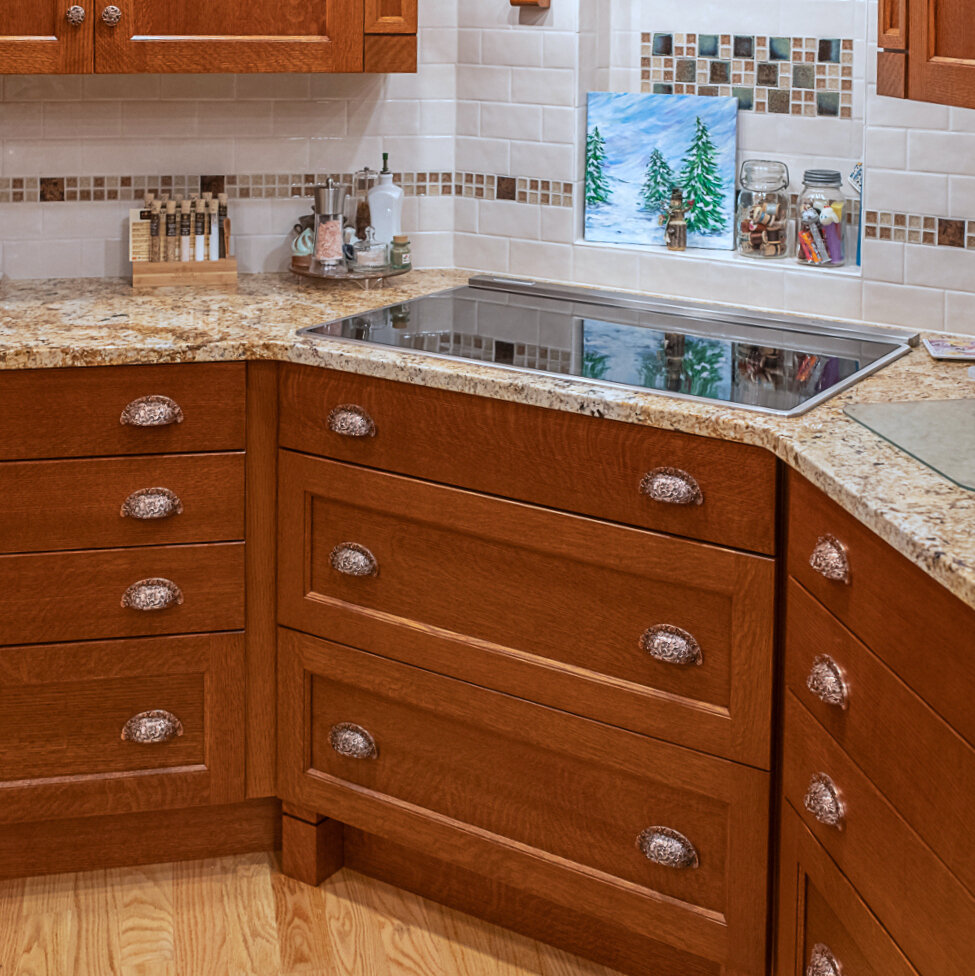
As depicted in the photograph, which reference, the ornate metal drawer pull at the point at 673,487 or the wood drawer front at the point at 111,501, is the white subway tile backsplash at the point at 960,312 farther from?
the wood drawer front at the point at 111,501

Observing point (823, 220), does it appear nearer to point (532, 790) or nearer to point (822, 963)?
point (532, 790)

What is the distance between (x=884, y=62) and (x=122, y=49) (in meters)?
1.36

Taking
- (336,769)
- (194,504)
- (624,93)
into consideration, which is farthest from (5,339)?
(624,93)

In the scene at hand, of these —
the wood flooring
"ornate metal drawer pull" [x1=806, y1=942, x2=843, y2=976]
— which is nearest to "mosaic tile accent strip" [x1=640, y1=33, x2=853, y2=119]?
"ornate metal drawer pull" [x1=806, y1=942, x2=843, y2=976]

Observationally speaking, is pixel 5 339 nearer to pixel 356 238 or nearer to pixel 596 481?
pixel 356 238

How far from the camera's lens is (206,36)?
8.36ft

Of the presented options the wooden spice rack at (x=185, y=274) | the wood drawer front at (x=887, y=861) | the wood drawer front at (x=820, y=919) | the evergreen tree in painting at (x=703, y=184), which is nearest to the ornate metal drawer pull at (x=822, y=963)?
the wood drawer front at (x=820, y=919)

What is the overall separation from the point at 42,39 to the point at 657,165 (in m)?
1.22

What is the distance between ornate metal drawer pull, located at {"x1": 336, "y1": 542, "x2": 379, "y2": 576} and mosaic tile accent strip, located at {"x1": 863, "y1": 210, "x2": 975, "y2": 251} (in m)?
1.10

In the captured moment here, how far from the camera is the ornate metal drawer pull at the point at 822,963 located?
6.03 ft

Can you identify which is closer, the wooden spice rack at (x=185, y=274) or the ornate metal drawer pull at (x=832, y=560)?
the ornate metal drawer pull at (x=832, y=560)

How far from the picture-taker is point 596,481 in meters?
2.08

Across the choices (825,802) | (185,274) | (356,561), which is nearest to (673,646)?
(825,802)

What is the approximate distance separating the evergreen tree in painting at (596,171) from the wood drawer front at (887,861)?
133cm
